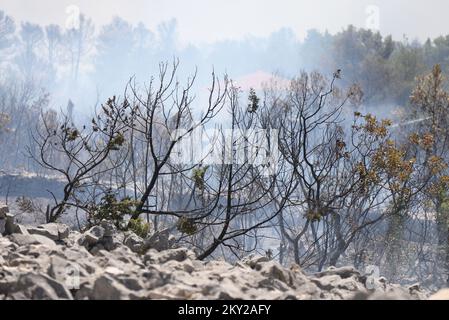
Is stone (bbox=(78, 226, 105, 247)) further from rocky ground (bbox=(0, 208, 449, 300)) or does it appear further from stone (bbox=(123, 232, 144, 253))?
stone (bbox=(123, 232, 144, 253))

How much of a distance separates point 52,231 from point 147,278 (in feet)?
9.83

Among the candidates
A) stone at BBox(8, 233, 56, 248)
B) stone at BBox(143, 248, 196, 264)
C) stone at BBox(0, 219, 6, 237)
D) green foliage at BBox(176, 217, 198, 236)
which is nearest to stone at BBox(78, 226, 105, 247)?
stone at BBox(8, 233, 56, 248)

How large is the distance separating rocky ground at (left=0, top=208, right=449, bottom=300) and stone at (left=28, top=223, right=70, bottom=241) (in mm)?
280

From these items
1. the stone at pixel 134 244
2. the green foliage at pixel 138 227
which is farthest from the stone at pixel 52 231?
the green foliage at pixel 138 227

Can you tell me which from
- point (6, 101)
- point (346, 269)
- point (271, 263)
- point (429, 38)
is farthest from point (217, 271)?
point (6, 101)

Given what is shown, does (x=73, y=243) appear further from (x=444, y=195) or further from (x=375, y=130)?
(x=444, y=195)

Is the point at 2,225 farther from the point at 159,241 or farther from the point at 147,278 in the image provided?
the point at 147,278

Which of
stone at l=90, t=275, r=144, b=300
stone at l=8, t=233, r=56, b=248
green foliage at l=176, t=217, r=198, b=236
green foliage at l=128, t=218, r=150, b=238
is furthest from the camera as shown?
green foliage at l=176, t=217, r=198, b=236

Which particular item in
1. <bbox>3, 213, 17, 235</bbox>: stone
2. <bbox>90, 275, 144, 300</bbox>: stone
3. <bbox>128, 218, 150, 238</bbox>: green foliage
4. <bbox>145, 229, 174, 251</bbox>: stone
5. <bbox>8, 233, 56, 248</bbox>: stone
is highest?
<bbox>128, 218, 150, 238</bbox>: green foliage

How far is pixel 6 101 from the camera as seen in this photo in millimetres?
65188

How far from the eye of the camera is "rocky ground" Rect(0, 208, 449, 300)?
5086mm

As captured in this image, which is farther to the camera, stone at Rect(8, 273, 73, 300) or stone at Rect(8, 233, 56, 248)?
stone at Rect(8, 233, 56, 248)

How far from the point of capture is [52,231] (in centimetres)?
820

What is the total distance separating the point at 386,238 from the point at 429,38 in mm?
31797
